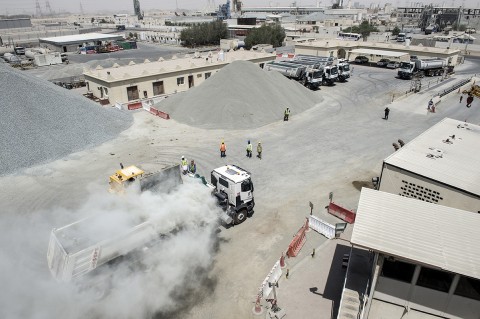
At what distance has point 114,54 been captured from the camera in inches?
3386

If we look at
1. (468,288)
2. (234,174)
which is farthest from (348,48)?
(468,288)

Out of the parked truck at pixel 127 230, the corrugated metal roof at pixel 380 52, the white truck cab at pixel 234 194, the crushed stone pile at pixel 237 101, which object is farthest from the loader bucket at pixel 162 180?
the corrugated metal roof at pixel 380 52

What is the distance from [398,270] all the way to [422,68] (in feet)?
170

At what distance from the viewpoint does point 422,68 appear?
5128 cm

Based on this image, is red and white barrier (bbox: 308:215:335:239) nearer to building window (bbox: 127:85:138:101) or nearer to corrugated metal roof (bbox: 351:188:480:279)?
corrugated metal roof (bbox: 351:188:480:279)

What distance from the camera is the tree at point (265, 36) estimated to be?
277ft

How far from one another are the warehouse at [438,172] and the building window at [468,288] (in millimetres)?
6641

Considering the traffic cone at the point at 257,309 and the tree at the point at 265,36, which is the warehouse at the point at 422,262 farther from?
the tree at the point at 265,36

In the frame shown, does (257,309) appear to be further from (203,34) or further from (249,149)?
(203,34)

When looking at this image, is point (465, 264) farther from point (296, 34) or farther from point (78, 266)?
point (296, 34)

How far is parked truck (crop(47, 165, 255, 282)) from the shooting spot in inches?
458

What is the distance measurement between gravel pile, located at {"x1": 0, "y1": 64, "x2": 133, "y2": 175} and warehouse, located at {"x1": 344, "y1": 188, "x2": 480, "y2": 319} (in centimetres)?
2360

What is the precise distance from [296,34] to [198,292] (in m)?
105

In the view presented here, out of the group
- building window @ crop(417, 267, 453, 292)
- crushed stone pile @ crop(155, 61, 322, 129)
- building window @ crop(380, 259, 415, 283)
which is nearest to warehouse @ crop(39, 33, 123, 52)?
crushed stone pile @ crop(155, 61, 322, 129)
